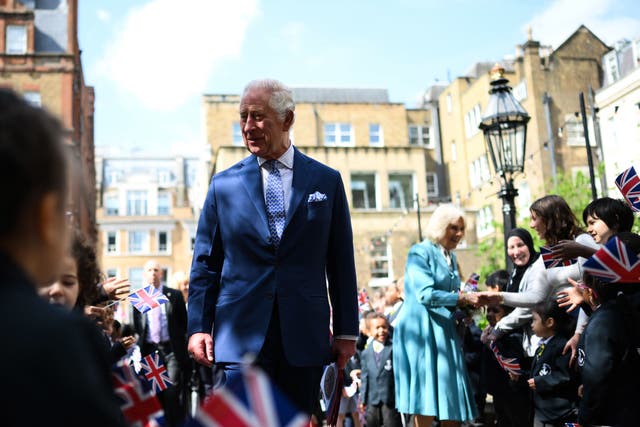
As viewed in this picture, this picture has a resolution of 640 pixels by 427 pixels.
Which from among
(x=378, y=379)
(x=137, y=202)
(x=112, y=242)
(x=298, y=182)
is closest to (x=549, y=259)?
(x=298, y=182)

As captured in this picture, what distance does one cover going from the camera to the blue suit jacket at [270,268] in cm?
411

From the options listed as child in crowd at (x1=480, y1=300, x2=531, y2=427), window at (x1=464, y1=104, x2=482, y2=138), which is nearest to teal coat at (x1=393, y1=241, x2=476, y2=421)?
child in crowd at (x1=480, y1=300, x2=531, y2=427)

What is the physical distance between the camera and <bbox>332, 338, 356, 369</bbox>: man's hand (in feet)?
14.2

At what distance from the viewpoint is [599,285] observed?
4766 mm

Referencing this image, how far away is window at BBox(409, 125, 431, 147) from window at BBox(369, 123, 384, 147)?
3019 mm

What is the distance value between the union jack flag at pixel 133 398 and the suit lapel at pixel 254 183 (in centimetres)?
234

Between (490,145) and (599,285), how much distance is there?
5.69m

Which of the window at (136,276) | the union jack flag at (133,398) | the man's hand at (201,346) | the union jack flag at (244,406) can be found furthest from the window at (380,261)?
the union jack flag at (244,406)

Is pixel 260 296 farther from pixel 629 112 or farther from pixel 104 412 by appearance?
pixel 629 112

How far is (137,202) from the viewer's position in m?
82.7

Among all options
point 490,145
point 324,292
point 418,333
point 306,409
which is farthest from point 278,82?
point 490,145

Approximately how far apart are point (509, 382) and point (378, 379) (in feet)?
9.27

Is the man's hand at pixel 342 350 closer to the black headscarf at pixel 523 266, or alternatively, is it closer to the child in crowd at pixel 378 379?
the black headscarf at pixel 523 266

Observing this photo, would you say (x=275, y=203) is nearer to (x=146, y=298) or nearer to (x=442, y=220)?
(x=442, y=220)
